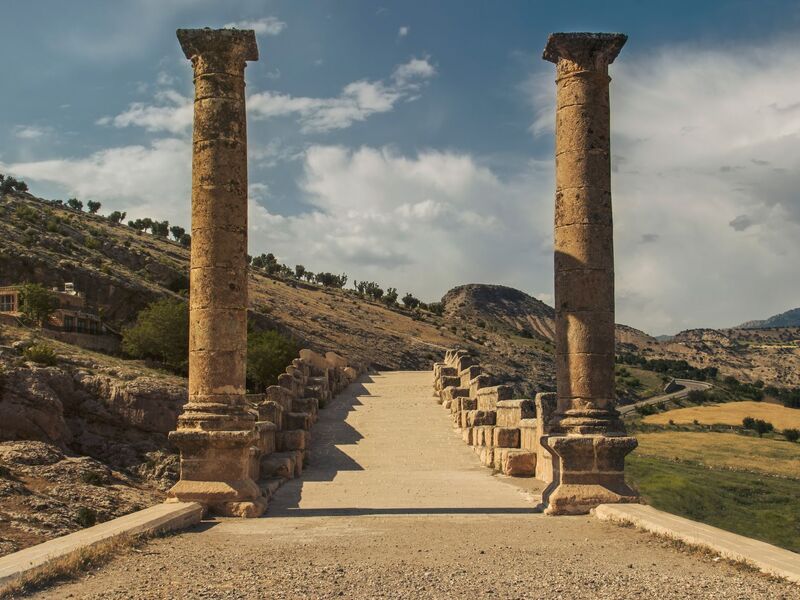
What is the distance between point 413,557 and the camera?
845 cm

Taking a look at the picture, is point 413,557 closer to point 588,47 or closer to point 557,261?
point 557,261

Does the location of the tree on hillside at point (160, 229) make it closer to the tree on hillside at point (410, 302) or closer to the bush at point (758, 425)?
the tree on hillside at point (410, 302)

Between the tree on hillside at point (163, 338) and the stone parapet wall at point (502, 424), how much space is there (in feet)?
68.9

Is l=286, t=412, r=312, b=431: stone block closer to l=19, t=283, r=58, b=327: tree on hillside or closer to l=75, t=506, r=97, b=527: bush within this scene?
l=75, t=506, r=97, b=527: bush

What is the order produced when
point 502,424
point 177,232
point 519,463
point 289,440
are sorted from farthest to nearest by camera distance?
point 177,232 < point 502,424 < point 289,440 < point 519,463

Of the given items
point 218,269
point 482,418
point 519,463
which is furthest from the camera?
point 482,418

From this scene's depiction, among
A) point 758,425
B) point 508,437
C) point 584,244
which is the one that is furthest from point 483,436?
point 758,425

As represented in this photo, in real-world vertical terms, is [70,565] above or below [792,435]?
above

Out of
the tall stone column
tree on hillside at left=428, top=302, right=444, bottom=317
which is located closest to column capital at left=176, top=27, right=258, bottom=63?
the tall stone column

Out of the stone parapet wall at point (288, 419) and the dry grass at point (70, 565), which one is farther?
the stone parapet wall at point (288, 419)

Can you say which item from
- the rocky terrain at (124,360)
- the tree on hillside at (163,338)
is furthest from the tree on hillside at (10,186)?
the tree on hillside at (163,338)

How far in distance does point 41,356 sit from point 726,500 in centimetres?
2294

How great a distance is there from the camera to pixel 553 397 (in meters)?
15.7

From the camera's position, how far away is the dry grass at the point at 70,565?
6695 millimetres
